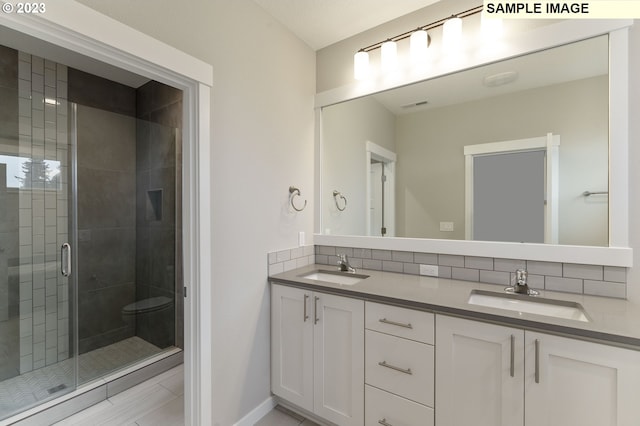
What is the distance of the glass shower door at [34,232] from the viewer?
2107 millimetres

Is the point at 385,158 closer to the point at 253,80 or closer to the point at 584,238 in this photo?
the point at 253,80

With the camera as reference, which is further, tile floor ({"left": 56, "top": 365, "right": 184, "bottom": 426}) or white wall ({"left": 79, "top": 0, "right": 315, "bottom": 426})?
tile floor ({"left": 56, "top": 365, "right": 184, "bottom": 426})

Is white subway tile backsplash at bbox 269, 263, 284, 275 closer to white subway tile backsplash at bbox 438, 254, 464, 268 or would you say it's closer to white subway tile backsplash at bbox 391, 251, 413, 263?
white subway tile backsplash at bbox 391, 251, 413, 263

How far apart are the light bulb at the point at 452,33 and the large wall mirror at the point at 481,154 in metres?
0.18

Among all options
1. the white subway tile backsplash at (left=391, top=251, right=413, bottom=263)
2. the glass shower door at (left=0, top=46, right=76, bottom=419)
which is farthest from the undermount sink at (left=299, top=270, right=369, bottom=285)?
the glass shower door at (left=0, top=46, right=76, bottom=419)

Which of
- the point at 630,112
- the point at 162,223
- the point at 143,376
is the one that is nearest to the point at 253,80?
the point at 162,223

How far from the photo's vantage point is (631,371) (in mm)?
988

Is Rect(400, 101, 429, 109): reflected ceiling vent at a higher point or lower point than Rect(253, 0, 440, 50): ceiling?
lower

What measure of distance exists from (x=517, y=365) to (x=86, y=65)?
12.0 feet

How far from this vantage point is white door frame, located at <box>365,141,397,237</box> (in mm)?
2076

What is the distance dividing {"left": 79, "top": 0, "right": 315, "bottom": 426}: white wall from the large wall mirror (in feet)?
1.60

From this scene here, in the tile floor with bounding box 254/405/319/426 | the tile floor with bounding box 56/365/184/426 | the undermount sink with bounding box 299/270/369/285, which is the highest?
the undermount sink with bounding box 299/270/369/285

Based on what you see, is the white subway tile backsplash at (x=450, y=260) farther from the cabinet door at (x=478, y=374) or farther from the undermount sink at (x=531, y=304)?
the cabinet door at (x=478, y=374)

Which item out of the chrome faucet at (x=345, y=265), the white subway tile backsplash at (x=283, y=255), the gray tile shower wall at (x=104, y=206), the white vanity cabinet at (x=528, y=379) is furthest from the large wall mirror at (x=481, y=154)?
the gray tile shower wall at (x=104, y=206)
